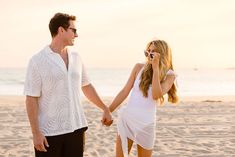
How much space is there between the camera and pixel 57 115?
3.79m

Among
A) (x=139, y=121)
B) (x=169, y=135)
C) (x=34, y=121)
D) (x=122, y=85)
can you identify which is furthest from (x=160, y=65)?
(x=122, y=85)

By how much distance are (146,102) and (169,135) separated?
20.1 ft

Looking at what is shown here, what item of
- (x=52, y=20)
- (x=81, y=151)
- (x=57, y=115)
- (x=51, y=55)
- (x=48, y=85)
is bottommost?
(x=81, y=151)

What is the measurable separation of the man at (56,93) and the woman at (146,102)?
1.86 feet

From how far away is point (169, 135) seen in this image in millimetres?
10242

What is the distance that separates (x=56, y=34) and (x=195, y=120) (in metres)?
9.88

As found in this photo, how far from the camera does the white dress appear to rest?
4.29m

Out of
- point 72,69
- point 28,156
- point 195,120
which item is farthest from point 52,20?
point 195,120

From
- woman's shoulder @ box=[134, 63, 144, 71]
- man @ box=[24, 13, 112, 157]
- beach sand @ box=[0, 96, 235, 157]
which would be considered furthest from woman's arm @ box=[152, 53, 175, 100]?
beach sand @ box=[0, 96, 235, 157]

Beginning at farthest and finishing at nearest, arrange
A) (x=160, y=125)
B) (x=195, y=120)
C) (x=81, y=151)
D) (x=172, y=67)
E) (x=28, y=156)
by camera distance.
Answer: (x=195, y=120) < (x=160, y=125) < (x=28, y=156) < (x=172, y=67) < (x=81, y=151)

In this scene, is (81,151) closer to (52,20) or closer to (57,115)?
(57,115)

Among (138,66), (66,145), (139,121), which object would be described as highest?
(138,66)

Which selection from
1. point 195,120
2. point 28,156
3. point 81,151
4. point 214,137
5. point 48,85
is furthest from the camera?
point 195,120

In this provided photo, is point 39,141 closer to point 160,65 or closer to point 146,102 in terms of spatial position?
point 146,102
